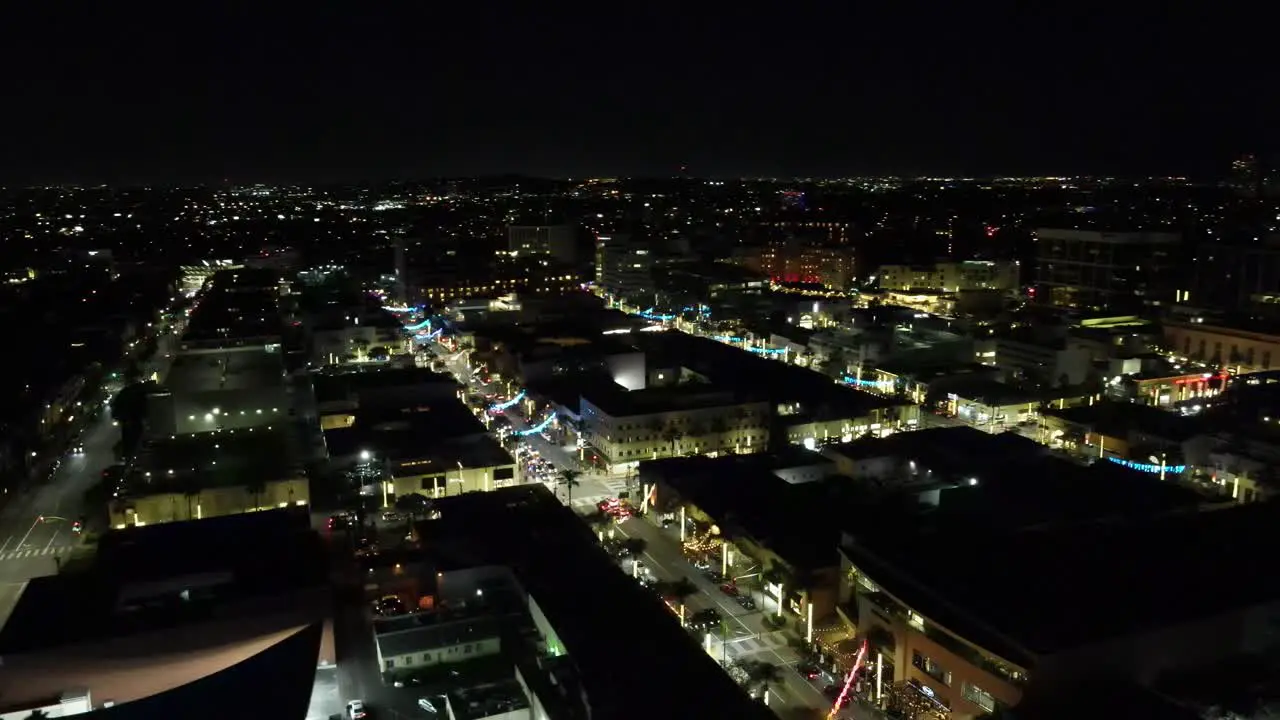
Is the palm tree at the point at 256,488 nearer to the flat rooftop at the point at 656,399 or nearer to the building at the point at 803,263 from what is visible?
the flat rooftop at the point at 656,399

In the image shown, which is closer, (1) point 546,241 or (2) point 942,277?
(2) point 942,277

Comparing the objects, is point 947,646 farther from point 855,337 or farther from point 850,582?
point 855,337

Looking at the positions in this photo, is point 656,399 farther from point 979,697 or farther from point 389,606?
point 979,697

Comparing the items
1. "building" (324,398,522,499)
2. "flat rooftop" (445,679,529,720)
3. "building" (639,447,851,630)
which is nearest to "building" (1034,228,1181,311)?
"building" (639,447,851,630)

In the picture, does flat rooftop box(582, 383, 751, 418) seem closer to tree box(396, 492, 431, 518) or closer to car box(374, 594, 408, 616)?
tree box(396, 492, 431, 518)

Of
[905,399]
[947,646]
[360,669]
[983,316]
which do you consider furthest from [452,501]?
[983,316]

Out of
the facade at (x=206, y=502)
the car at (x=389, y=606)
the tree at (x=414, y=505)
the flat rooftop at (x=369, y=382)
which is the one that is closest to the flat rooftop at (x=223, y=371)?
the flat rooftop at (x=369, y=382)

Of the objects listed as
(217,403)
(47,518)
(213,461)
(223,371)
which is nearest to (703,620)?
(213,461)
